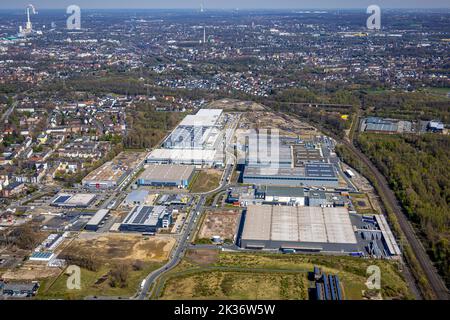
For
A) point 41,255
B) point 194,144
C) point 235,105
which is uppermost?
point 235,105

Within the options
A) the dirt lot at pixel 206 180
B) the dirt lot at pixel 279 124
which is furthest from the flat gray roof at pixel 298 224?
A: the dirt lot at pixel 279 124

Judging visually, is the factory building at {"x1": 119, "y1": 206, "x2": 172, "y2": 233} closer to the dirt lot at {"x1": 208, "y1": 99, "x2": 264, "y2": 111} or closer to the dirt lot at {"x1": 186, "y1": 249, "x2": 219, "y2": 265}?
the dirt lot at {"x1": 186, "y1": 249, "x2": 219, "y2": 265}

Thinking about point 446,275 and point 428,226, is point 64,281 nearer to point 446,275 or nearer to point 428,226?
point 446,275

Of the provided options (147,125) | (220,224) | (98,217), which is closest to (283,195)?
(220,224)

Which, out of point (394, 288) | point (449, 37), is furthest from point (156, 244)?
point (449, 37)

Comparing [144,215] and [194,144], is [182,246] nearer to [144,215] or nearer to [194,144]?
[144,215]
